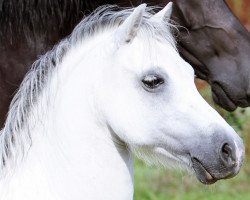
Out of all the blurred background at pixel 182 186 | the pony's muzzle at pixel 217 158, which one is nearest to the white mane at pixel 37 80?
the pony's muzzle at pixel 217 158

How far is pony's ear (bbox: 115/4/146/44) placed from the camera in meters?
4.46

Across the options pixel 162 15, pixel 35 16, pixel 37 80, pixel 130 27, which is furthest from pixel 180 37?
pixel 37 80

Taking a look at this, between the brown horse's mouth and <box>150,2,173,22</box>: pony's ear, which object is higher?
<box>150,2,173,22</box>: pony's ear

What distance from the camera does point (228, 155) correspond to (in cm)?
438

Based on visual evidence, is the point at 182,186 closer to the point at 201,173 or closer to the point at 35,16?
the point at 35,16

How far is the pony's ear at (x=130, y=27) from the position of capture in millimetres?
4461

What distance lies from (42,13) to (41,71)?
1.08 meters

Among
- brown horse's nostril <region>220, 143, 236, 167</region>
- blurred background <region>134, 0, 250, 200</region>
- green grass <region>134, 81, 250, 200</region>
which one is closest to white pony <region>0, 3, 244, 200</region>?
brown horse's nostril <region>220, 143, 236, 167</region>

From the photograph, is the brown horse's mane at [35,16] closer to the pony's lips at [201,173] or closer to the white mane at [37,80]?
the white mane at [37,80]

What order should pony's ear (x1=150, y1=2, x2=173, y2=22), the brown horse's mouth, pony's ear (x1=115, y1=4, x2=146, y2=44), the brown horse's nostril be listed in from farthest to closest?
the brown horse's mouth < pony's ear (x1=150, y1=2, x2=173, y2=22) < pony's ear (x1=115, y1=4, x2=146, y2=44) < the brown horse's nostril

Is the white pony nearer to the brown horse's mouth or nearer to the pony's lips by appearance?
the pony's lips

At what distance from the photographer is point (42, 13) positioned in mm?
5590

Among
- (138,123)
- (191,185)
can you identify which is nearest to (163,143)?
(138,123)

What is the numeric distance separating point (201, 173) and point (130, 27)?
26.0 inches
